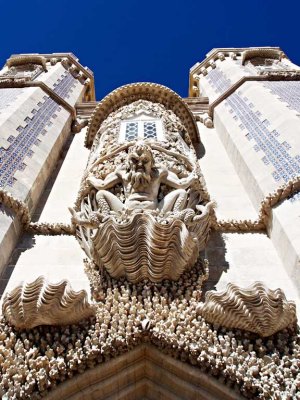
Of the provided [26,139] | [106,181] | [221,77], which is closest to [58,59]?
[221,77]

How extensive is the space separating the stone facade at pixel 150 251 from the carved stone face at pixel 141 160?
0.02m

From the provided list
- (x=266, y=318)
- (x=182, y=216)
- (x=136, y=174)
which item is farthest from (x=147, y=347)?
(x=136, y=174)

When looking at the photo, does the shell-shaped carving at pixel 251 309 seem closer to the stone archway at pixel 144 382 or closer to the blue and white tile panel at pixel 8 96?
the stone archway at pixel 144 382

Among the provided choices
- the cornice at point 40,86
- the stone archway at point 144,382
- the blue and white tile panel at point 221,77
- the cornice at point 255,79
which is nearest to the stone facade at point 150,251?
the stone archway at point 144,382

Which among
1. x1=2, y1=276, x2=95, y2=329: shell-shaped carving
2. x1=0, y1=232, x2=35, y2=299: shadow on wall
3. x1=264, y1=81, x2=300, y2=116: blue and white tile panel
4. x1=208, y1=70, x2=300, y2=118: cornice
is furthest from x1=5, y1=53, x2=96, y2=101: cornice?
x1=2, y1=276, x2=95, y2=329: shell-shaped carving

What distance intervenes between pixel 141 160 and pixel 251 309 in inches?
127

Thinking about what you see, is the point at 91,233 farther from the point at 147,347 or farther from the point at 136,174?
the point at 147,347

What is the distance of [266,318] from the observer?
17.1 ft

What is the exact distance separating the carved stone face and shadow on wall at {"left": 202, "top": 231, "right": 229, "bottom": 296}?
4.99 feet

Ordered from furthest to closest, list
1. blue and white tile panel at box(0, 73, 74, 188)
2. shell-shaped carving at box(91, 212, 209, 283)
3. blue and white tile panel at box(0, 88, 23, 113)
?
blue and white tile panel at box(0, 88, 23, 113) < blue and white tile panel at box(0, 73, 74, 188) < shell-shaped carving at box(91, 212, 209, 283)

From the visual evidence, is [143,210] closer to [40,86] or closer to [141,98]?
[141,98]

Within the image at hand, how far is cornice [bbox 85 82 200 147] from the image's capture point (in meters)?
12.1

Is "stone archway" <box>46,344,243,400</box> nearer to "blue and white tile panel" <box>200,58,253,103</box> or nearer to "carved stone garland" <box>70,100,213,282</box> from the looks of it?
"carved stone garland" <box>70,100,213,282</box>

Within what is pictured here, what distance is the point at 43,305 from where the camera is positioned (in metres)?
5.16
